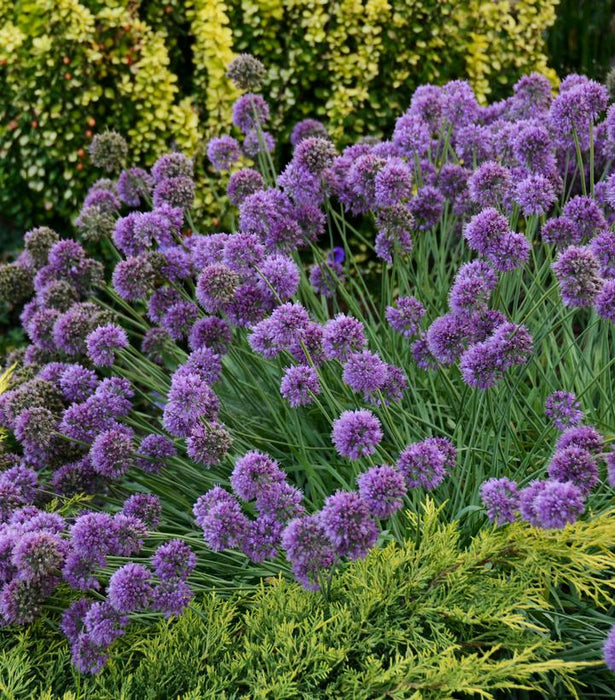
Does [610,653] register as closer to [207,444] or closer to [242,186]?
[207,444]

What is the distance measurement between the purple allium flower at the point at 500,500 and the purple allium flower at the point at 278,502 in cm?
49

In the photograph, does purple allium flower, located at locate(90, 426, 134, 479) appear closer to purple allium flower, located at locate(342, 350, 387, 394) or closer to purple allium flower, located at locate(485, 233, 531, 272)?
purple allium flower, located at locate(342, 350, 387, 394)

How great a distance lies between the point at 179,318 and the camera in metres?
3.05

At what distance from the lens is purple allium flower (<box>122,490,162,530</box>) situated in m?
2.52

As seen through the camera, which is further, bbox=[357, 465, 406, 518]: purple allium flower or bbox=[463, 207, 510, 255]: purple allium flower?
bbox=[463, 207, 510, 255]: purple allium flower

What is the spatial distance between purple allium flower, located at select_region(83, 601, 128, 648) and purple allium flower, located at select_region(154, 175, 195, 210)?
5.56 ft

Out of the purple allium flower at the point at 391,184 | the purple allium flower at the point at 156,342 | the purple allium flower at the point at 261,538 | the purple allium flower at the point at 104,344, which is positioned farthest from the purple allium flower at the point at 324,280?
the purple allium flower at the point at 261,538

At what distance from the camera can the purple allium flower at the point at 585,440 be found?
2.15m

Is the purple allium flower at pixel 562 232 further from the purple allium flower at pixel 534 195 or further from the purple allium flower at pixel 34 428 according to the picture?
the purple allium flower at pixel 34 428

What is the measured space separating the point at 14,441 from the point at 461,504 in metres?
1.92

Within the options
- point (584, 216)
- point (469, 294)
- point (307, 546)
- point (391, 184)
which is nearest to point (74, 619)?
point (307, 546)

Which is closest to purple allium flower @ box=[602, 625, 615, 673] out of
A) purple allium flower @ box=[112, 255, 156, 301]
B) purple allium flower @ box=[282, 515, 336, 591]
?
purple allium flower @ box=[282, 515, 336, 591]

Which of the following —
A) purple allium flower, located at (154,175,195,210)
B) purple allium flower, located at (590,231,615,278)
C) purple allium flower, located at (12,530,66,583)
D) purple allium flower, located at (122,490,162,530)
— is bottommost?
purple allium flower, located at (122,490,162,530)

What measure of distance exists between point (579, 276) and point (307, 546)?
3.44ft
